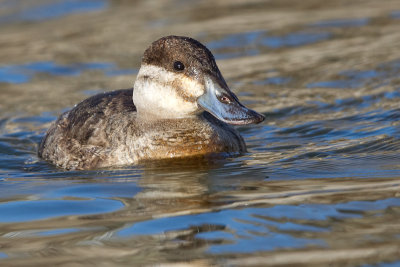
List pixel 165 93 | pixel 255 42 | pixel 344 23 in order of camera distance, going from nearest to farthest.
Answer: pixel 165 93
pixel 255 42
pixel 344 23

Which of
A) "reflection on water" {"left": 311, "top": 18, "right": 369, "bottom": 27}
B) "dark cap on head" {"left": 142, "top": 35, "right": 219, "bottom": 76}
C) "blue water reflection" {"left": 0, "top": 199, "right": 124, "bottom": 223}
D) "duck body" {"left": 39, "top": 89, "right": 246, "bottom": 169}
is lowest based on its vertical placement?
"blue water reflection" {"left": 0, "top": 199, "right": 124, "bottom": 223}

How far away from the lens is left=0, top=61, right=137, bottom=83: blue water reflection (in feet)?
37.8

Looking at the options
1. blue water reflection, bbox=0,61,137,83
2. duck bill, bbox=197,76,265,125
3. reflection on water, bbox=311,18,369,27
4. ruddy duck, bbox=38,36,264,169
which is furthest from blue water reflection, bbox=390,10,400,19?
duck bill, bbox=197,76,265,125

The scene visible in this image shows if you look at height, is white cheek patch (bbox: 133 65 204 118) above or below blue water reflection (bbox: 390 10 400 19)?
below

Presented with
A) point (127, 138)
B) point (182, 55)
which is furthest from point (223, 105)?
point (127, 138)

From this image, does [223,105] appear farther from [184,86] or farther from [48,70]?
[48,70]

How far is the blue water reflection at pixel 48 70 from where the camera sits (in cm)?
1152

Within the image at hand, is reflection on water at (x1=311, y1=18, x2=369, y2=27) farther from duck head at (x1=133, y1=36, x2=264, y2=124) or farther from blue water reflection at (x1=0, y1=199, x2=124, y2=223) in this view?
blue water reflection at (x1=0, y1=199, x2=124, y2=223)

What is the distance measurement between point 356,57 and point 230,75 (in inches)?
66.9

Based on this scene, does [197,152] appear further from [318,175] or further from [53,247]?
[53,247]

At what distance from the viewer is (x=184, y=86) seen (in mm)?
6383

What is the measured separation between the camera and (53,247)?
179 inches

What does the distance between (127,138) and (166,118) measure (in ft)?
1.25

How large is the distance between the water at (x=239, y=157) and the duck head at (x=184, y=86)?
0.45 metres
